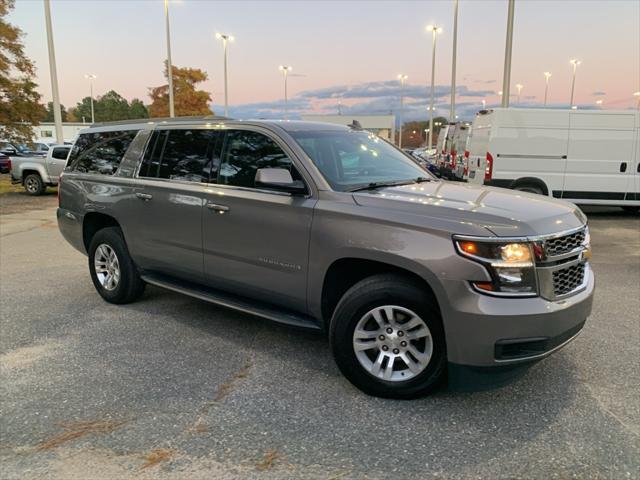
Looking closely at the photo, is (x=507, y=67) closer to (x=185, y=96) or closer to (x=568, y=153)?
(x=568, y=153)

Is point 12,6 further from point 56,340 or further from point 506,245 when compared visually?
point 506,245

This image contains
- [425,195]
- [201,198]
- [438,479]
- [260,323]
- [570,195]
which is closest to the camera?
[438,479]

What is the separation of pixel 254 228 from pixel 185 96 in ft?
163

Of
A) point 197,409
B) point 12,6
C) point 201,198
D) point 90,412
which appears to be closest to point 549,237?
point 197,409

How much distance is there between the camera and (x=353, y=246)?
3.45 metres

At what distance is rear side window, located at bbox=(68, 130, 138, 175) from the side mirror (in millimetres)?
2232

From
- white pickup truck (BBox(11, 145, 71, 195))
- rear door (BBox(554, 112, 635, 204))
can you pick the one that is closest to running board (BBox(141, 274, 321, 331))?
rear door (BBox(554, 112, 635, 204))

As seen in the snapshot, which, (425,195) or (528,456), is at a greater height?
(425,195)

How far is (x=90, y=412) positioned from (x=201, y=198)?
1895 mm

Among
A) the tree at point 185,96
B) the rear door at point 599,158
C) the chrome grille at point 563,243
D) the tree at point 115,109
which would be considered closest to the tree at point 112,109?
the tree at point 115,109

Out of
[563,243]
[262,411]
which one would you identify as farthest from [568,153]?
[262,411]

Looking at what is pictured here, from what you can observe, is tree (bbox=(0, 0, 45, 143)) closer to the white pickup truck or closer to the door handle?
the white pickup truck

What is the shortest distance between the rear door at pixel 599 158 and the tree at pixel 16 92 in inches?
794

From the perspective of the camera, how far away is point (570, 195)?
11.7 meters
